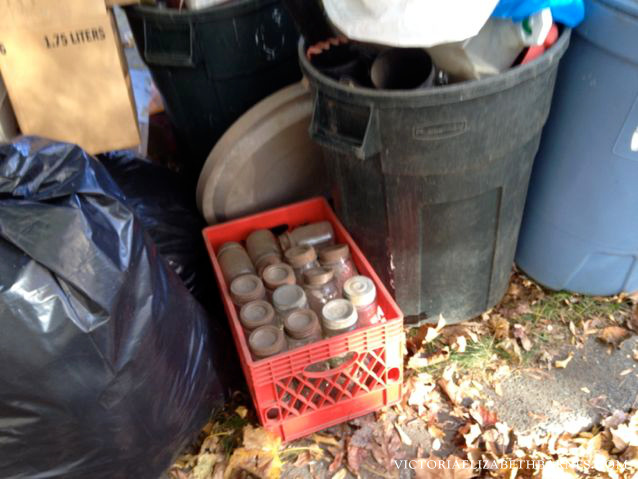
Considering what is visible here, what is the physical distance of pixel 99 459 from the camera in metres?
1.30

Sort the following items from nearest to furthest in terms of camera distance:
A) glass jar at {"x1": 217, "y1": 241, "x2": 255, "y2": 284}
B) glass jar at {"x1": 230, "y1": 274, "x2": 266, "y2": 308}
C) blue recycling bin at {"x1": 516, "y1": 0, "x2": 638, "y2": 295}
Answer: blue recycling bin at {"x1": 516, "y1": 0, "x2": 638, "y2": 295} < glass jar at {"x1": 230, "y1": 274, "x2": 266, "y2": 308} < glass jar at {"x1": 217, "y1": 241, "x2": 255, "y2": 284}

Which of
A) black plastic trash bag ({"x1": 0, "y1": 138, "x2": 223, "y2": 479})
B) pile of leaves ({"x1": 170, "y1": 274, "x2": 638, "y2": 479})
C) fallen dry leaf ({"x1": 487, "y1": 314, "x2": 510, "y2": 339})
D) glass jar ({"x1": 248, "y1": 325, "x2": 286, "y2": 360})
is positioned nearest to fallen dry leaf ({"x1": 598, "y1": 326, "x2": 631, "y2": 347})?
pile of leaves ({"x1": 170, "y1": 274, "x2": 638, "y2": 479})

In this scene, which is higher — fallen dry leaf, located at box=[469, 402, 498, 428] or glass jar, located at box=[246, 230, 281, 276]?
glass jar, located at box=[246, 230, 281, 276]

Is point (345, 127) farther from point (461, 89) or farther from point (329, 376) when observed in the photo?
point (329, 376)

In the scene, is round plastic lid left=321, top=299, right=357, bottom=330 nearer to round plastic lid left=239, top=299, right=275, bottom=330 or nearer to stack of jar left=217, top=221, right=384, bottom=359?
stack of jar left=217, top=221, right=384, bottom=359

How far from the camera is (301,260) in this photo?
1.66 meters

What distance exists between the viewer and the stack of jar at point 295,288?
1.46 metres

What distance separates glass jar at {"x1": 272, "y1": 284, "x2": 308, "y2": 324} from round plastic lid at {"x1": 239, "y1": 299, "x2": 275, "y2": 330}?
0.02m

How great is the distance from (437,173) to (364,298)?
38cm

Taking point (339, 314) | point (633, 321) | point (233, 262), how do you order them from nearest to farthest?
point (339, 314), point (233, 262), point (633, 321)

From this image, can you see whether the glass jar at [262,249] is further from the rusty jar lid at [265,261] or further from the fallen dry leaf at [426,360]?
the fallen dry leaf at [426,360]

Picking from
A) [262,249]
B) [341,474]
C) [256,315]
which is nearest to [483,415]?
[341,474]

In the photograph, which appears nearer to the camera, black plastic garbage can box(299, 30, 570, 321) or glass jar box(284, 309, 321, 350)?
→ black plastic garbage can box(299, 30, 570, 321)

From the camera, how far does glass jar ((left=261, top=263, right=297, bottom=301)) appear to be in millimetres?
1597
